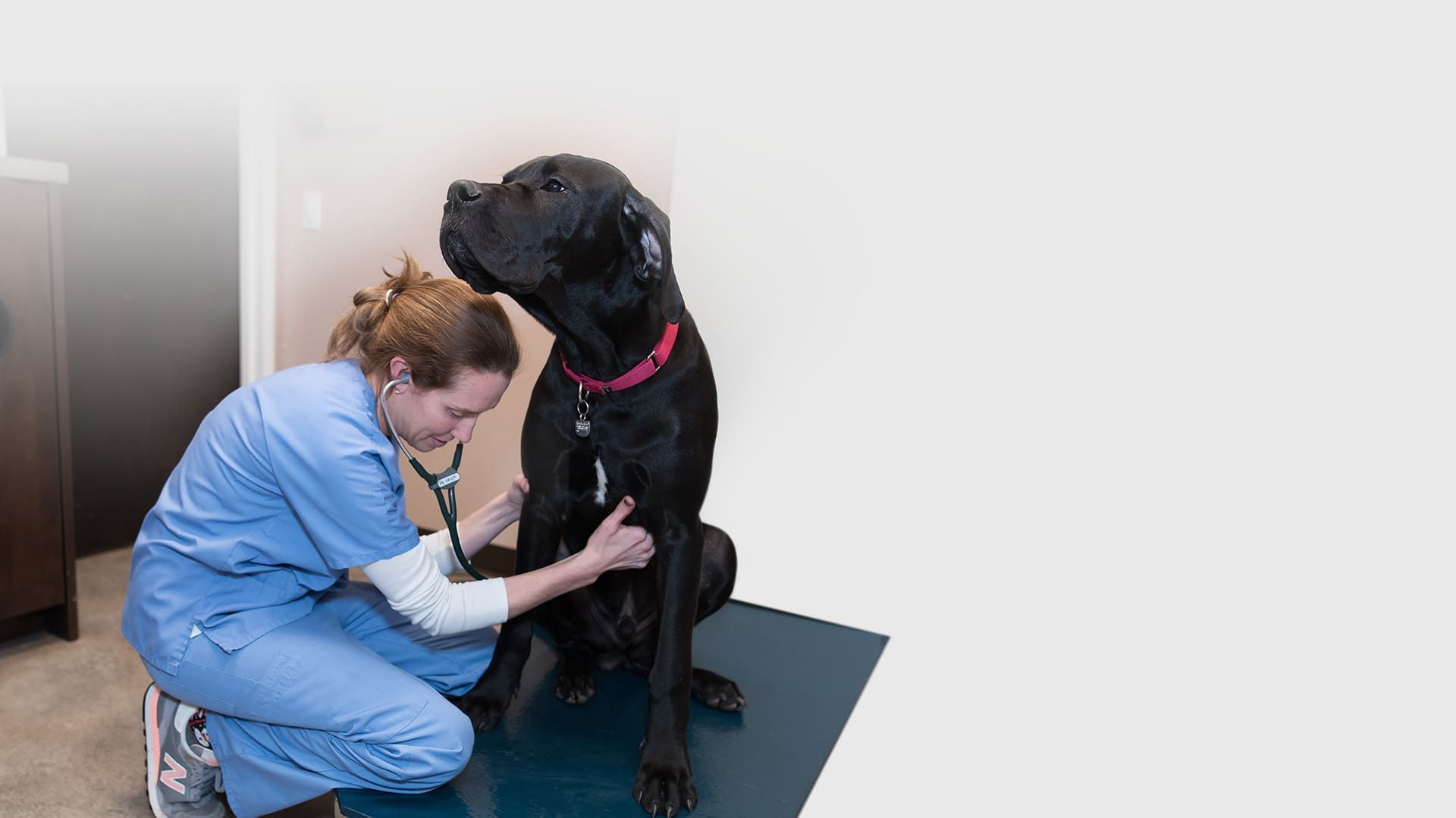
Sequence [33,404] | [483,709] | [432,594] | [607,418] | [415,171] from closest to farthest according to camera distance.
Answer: [432,594] < [607,418] < [483,709] < [33,404] < [415,171]

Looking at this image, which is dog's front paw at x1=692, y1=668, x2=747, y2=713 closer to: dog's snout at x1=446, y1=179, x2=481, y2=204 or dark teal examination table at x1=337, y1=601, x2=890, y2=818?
dark teal examination table at x1=337, y1=601, x2=890, y2=818

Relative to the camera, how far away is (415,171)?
296cm

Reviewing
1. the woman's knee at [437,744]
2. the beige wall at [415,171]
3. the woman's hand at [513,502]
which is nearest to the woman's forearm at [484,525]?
the woman's hand at [513,502]

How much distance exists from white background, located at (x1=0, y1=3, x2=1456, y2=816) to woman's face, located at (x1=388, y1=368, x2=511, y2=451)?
981 mm

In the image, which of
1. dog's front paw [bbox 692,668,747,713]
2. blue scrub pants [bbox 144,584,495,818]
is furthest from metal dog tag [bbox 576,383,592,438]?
dog's front paw [bbox 692,668,747,713]

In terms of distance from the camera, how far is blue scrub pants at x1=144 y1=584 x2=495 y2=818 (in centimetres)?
158

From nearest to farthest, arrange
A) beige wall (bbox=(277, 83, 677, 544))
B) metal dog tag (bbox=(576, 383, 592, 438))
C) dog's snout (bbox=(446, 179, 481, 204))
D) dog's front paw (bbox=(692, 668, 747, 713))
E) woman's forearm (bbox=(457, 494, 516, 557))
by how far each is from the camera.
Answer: dog's snout (bbox=(446, 179, 481, 204))
metal dog tag (bbox=(576, 383, 592, 438))
woman's forearm (bbox=(457, 494, 516, 557))
dog's front paw (bbox=(692, 668, 747, 713))
beige wall (bbox=(277, 83, 677, 544))

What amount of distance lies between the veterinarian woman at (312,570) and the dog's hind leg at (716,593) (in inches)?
14.2

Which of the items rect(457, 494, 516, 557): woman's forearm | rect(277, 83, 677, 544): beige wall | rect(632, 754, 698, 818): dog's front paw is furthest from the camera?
rect(277, 83, 677, 544): beige wall

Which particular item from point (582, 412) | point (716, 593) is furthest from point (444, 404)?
point (716, 593)

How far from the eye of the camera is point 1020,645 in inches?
92.7

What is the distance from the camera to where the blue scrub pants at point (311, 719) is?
5.19ft

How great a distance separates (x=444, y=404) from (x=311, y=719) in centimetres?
57

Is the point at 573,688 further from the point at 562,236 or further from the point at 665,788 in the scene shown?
the point at 562,236
